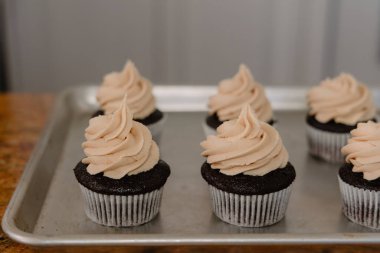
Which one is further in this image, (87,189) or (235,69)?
(235,69)

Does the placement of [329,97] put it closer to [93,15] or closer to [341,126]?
[341,126]

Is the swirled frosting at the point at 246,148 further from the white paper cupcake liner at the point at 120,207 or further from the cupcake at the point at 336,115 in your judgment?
the cupcake at the point at 336,115

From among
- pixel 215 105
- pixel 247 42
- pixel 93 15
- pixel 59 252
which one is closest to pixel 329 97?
pixel 215 105

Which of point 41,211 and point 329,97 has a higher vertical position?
point 329,97

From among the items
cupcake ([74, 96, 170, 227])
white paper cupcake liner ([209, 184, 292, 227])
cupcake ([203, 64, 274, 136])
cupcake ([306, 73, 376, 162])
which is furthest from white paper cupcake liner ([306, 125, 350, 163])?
cupcake ([74, 96, 170, 227])

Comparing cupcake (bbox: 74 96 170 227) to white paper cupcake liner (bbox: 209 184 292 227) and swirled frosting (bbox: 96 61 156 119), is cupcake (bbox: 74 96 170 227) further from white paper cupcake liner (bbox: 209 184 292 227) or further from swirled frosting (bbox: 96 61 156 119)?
swirled frosting (bbox: 96 61 156 119)

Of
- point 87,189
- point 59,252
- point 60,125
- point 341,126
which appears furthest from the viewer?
point 60,125

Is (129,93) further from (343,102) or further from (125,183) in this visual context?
(343,102)
